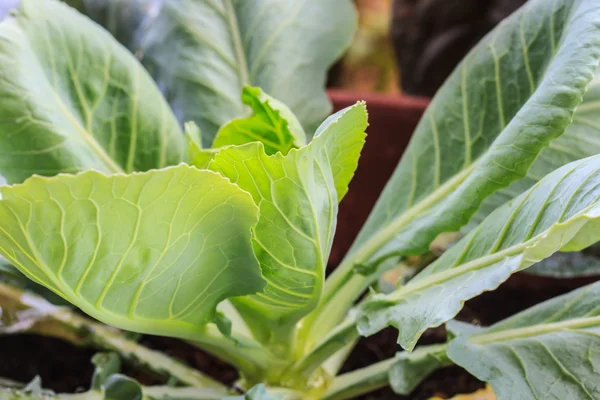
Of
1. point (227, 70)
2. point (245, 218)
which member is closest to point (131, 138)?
point (227, 70)

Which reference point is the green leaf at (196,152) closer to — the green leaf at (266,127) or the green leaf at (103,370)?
the green leaf at (266,127)

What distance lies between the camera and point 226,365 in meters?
0.69

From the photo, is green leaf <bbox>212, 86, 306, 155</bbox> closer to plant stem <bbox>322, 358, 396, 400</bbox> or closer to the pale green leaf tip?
the pale green leaf tip

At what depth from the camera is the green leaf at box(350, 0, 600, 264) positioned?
Result: 40 centimetres

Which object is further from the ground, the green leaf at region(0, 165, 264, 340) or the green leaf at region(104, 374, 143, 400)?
the green leaf at region(0, 165, 264, 340)

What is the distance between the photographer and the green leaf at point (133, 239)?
11.7 inches

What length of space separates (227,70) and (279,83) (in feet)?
0.20

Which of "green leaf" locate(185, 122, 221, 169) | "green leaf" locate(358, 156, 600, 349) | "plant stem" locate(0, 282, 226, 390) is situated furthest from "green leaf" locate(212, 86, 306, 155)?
Result: "plant stem" locate(0, 282, 226, 390)

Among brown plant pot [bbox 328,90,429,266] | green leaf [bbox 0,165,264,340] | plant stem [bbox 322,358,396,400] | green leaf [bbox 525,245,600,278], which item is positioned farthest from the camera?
brown plant pot [bbox 328,90,429,266]

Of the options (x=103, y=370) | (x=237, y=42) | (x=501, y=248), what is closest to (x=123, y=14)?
(x=237, y=42)

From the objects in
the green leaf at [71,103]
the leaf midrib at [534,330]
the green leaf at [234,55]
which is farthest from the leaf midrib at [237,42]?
the leaf midrib at [534,330]

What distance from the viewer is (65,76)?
1.69 feet

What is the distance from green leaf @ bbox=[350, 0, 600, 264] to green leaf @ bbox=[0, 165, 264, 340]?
0.18m

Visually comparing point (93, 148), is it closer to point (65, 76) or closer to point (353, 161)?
point (65, 76)
